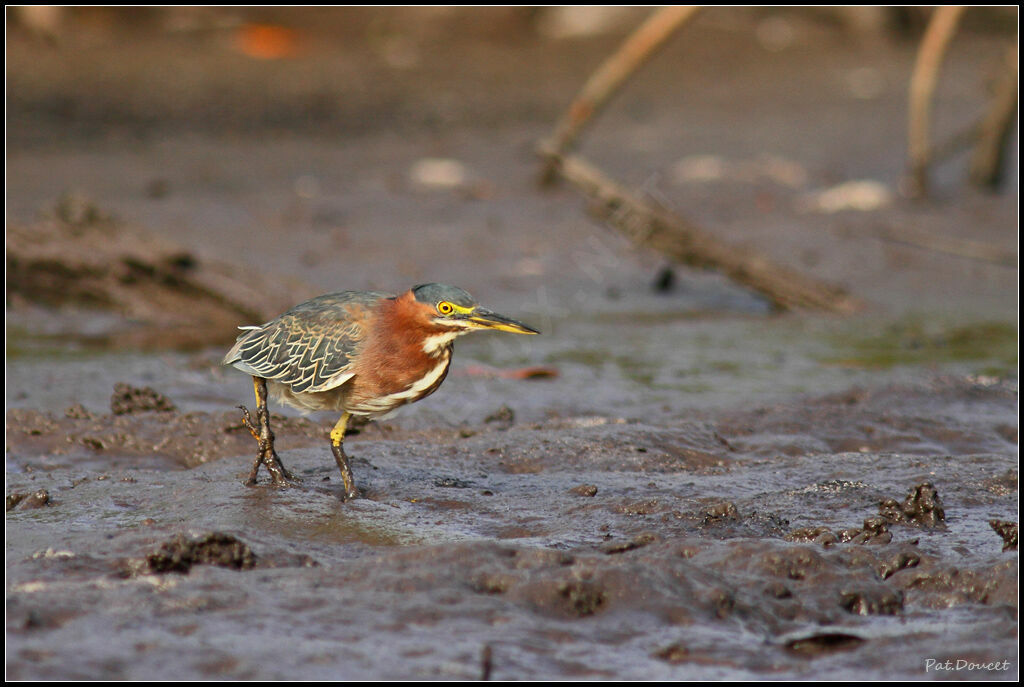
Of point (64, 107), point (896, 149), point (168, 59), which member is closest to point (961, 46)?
point (896, 149)

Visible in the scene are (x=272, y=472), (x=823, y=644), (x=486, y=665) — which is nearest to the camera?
(x=486, y=665)

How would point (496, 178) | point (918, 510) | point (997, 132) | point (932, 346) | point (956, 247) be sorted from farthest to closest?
point (496, 178) → point (997, 132) → point (956, 247) → point (932, 346) → point (918, 510)

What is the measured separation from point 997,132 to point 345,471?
10.00 meters

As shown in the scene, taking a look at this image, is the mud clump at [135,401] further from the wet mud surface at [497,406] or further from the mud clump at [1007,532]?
the mud clump at [1007,532]

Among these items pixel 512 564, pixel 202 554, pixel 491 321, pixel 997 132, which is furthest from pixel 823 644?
pixel 997 132

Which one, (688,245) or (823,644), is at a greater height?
(688,245)

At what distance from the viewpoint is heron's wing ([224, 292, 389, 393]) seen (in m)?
4.28

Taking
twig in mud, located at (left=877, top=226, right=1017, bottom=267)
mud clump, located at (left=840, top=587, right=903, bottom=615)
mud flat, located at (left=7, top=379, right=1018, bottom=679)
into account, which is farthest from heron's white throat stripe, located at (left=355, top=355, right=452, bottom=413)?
twig in mud, located at (left=877, top=226, right=1017, bottom=267)

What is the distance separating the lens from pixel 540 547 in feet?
13.0

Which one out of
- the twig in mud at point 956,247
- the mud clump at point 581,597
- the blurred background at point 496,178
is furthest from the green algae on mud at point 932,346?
the mud clump at point 581,597

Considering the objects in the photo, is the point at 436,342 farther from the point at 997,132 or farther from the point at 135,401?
the point at 997,132

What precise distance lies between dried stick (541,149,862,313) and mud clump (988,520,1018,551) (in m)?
5.21

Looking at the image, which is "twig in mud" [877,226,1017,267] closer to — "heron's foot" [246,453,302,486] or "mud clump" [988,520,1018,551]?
"mud clump" [988,520,1018,551]

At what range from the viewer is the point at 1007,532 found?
4117 mm
